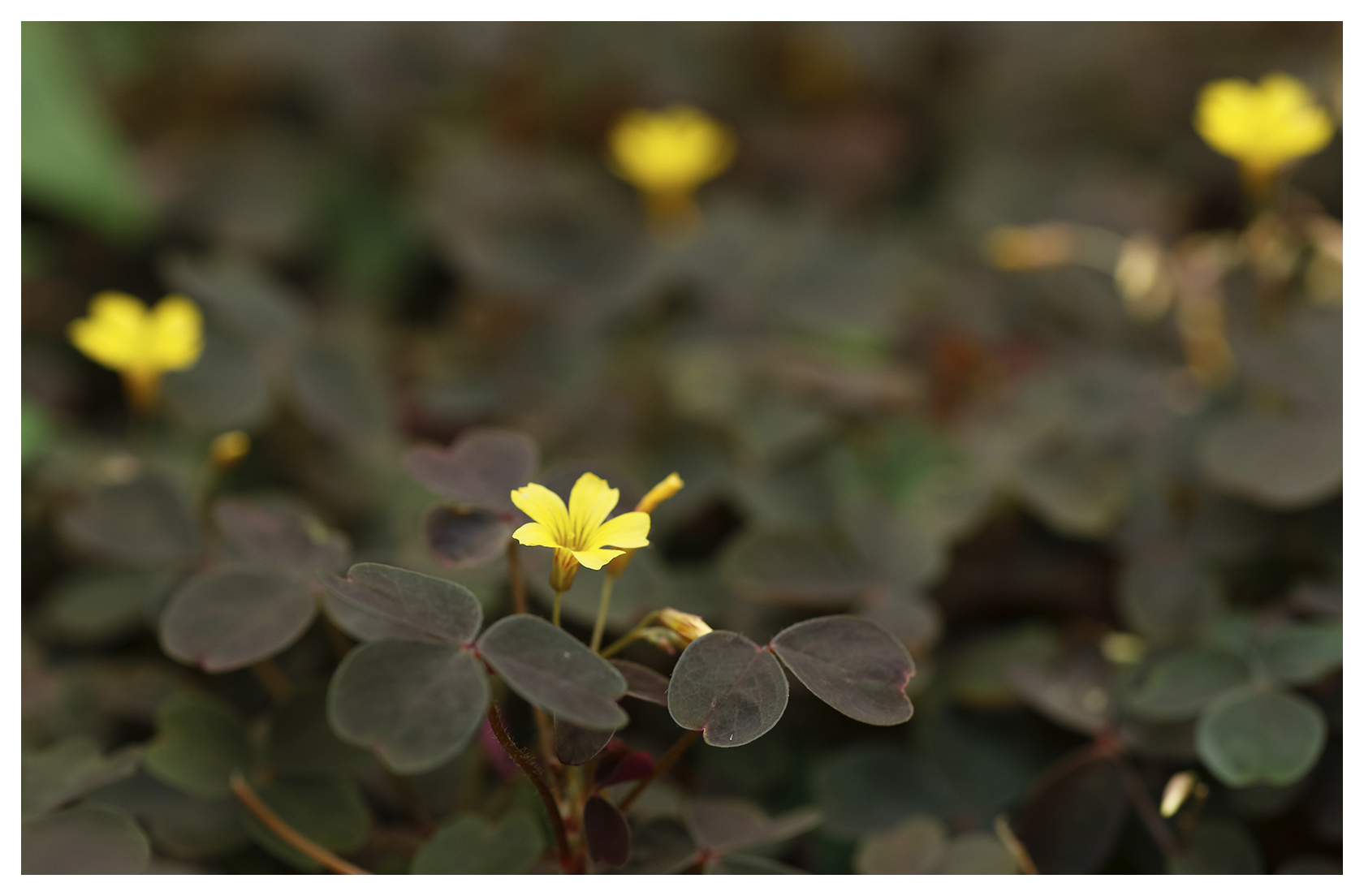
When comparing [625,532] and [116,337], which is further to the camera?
[116,337]

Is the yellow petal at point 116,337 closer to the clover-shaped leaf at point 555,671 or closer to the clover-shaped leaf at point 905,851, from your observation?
the clover-shaped leaf at point 555,671

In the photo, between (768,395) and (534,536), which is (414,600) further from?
(768,395)

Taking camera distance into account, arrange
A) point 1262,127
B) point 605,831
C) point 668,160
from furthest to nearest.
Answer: point 668,160, point 1262,127, point 605,831

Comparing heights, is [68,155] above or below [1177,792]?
above

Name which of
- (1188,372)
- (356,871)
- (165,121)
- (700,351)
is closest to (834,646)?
(356,871)

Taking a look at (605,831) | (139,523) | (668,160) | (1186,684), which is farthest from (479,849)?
(668,160)

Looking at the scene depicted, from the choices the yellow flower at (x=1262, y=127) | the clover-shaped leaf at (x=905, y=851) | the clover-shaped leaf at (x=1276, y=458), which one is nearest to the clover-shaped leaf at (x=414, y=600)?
the clover-shaped leaf at (x=905, y=851)

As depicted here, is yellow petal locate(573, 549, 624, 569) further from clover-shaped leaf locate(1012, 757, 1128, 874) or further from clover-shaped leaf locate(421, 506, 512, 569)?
clover-shaped leaf locate(1012, 757, 1128, 874)
